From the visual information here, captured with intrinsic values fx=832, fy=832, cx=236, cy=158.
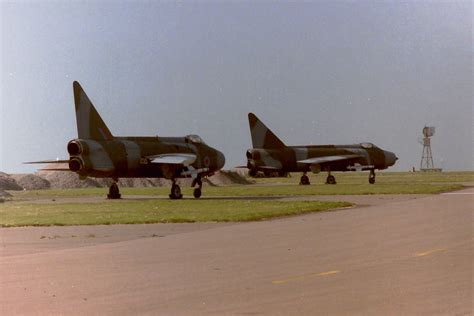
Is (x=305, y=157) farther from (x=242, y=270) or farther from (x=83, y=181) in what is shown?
(x=242, y=270)

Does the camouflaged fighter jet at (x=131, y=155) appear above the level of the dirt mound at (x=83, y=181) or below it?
above

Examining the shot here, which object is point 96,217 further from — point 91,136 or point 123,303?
point 123,303

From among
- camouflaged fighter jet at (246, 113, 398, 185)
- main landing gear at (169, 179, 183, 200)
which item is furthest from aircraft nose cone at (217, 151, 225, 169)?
camouflaged fighter jet at (246, 113, 398, 185)

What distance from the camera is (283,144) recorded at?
7069cm

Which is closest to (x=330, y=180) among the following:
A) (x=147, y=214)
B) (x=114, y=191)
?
(x=114, y=191)

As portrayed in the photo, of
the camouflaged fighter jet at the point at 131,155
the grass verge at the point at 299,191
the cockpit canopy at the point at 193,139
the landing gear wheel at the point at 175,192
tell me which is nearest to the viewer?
the camouflaged fighter jet at the point at 131,155

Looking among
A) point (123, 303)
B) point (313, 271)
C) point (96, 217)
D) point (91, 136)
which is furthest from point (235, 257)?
point (91, 136)

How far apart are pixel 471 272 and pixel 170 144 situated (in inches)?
1437

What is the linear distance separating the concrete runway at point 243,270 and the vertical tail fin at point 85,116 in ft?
67.7

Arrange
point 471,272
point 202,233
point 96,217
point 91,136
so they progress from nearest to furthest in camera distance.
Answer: point 471,272 → point 202,233 → point 96,217 → point 91,136

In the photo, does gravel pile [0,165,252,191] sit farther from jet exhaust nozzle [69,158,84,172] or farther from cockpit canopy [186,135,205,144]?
jet exhaust nozzle [69,158,84,172]

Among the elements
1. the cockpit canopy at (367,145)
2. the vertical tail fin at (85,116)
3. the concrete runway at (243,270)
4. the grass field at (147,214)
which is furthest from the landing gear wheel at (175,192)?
the cockpit canopy at (367,145)

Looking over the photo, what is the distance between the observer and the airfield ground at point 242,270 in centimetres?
1000

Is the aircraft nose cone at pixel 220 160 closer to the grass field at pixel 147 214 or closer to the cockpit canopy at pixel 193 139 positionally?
the cockpit canopy at pixel 193 139
